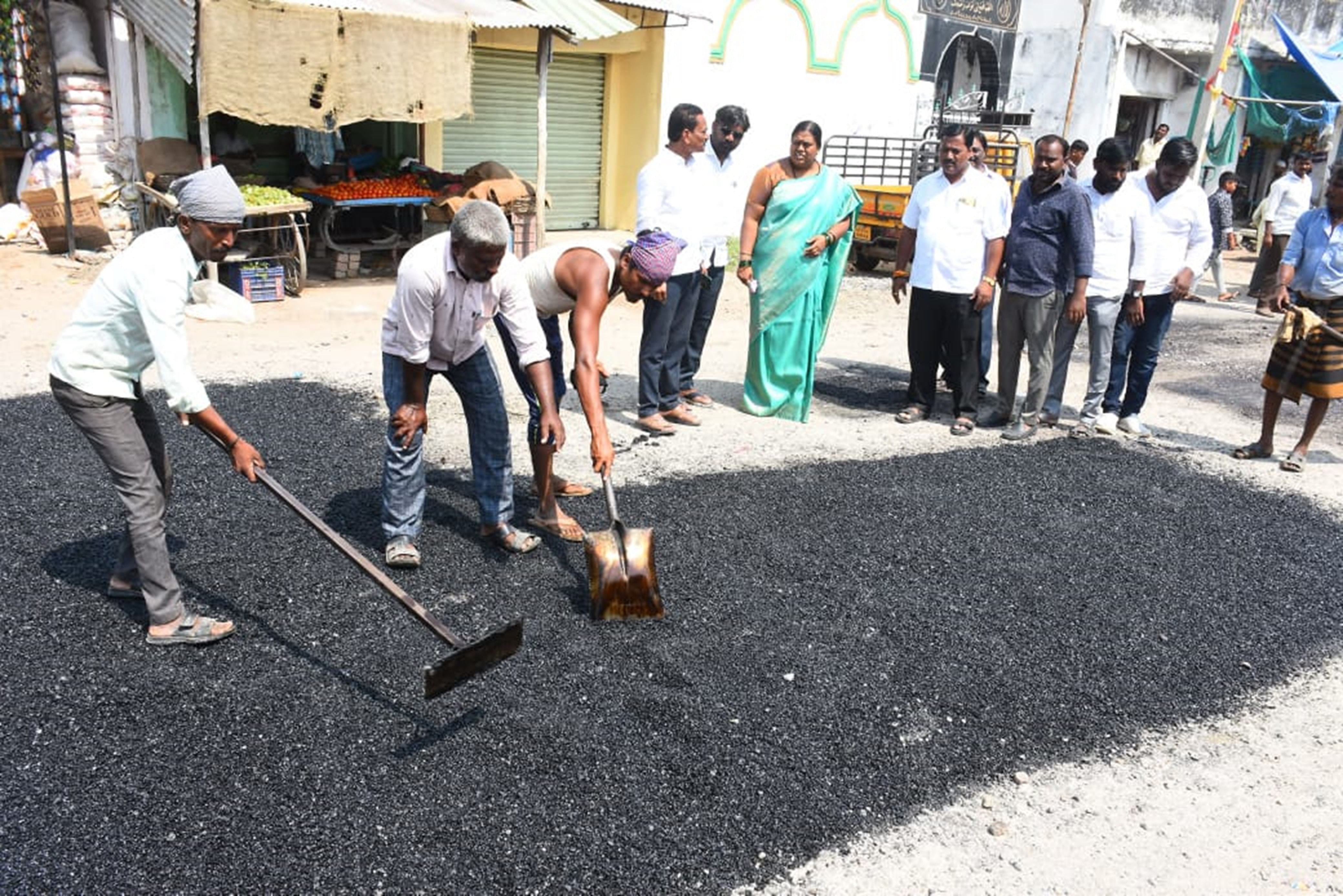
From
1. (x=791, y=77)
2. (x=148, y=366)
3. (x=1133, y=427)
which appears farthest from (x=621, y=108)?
(x=148, y=366)

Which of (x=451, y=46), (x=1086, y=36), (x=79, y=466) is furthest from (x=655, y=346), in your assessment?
(x=1086, y=36)

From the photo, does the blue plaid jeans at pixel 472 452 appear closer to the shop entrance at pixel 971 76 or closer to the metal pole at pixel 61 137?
the metal pole at pixel 61 137

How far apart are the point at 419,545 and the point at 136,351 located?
1.41 metres

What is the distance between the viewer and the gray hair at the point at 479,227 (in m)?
3.54

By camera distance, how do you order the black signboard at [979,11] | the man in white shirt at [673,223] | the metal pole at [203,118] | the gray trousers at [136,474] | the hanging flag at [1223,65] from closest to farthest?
the gray trousers at [136,474] → the man in white shirt at [673,223] → the metal pole at [203,118] → the hanging flag at [1223,65] → the black signboard at [979,11]

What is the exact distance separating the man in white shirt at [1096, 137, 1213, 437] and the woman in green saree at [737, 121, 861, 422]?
1.78 m

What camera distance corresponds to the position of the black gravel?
2.73 meters

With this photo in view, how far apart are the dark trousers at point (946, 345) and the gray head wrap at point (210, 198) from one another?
4.40 metres

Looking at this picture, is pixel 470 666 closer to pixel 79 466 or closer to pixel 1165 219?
pixel 79 466

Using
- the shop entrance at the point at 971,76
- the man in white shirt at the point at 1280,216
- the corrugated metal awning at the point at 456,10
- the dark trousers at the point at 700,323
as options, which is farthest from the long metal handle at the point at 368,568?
the shop entrance at the point at 971,76

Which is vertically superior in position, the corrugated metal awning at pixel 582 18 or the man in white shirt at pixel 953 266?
the corrugated metal awning at pixel 582 18

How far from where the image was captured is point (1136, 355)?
6664mm

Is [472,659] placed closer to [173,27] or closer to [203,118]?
[203,118]

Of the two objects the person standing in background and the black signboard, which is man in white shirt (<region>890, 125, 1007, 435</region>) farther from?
the black signboard
